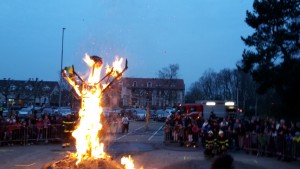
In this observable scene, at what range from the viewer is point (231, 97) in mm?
106688

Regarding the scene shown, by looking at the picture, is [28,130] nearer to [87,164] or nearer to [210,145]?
[210,145]

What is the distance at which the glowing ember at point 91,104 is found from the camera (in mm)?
11344

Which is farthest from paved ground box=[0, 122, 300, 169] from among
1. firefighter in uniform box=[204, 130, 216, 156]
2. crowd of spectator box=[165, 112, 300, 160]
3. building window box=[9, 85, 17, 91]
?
building window box=[9, 85, 17, 91]

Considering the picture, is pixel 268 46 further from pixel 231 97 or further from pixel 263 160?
pixel 231 97

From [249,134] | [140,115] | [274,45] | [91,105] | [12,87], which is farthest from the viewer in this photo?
[12,87]

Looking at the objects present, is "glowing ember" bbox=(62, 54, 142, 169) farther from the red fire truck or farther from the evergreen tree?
the red fire truck

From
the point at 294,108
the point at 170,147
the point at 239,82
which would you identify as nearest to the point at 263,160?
the point at 170,147

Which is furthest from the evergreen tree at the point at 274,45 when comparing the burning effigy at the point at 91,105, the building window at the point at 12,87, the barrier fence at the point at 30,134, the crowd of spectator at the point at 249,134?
the building window at the point at 12,87

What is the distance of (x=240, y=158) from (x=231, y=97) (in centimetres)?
8836

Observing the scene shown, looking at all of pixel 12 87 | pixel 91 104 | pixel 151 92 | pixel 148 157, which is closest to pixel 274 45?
pixel 148 157

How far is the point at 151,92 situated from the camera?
278ft

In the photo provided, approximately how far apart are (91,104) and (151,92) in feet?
240

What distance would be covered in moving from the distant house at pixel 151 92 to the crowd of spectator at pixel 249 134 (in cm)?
2761

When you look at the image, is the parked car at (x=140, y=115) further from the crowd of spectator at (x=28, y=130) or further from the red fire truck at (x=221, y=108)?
the crowd of spectator at (x=28, y=130)
